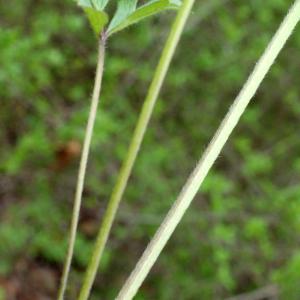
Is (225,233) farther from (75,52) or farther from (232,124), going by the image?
(232,124)

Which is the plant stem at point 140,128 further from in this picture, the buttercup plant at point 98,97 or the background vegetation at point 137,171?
the background vegetation at point 137,171

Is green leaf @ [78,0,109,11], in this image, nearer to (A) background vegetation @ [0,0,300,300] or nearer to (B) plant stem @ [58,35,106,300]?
(B) plant stem @ [58,35,106,300]

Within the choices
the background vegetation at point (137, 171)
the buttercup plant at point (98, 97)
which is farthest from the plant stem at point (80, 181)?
the background vegetation at point (137, 171)

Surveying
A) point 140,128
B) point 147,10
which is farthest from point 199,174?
point 147,10

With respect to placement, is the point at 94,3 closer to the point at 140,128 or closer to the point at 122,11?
the point at 122,11

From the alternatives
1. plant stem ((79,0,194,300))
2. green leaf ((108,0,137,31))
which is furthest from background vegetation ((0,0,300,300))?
plant stem ((79,0,194,300))

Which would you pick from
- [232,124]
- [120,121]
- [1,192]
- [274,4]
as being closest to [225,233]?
[120,121]

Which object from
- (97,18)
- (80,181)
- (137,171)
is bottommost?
(137,171)
